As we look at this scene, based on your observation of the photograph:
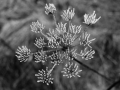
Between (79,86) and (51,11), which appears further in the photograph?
(79,86)

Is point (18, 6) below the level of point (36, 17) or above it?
above

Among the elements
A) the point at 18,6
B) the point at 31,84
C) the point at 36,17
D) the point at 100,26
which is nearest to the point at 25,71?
the point at 31,84

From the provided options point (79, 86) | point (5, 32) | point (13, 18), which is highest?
point (13, 18)

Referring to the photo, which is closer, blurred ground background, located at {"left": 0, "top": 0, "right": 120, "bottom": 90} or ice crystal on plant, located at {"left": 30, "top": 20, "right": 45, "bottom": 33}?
ice crystal on plant, located at {"left": 30, "top": 20, "right": 45, "bottom": 33}

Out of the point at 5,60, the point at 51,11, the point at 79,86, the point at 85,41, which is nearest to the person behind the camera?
the point at 85,41

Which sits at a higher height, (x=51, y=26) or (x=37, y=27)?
(x=51, y=26)

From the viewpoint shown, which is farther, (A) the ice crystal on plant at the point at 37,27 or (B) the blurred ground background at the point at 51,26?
(B) the blurred ground background at the point at 51,26

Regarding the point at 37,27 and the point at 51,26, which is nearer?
the point at 37,27

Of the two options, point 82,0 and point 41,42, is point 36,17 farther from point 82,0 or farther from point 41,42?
point 41,42
